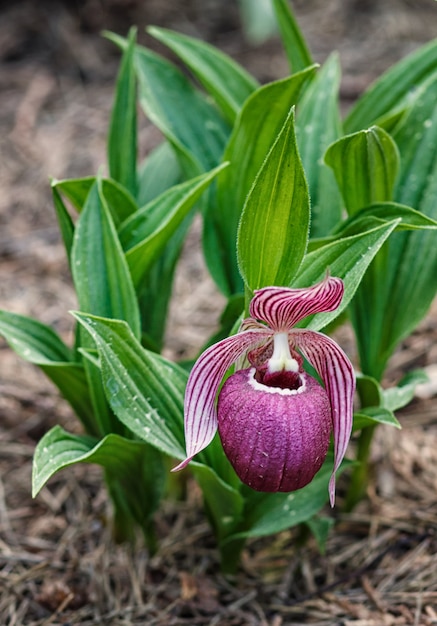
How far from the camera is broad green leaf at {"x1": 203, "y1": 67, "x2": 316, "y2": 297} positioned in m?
1.66

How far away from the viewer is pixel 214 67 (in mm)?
1993

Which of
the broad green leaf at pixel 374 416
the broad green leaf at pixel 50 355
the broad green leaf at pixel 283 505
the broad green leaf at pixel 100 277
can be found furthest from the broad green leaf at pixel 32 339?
the broad green leaf at pixel 374 416

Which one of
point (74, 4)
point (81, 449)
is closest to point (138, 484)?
point (81, 449)

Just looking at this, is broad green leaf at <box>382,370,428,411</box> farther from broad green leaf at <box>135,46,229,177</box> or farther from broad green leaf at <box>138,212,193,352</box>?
broad green leaf at <box>135,46,229,177</box>

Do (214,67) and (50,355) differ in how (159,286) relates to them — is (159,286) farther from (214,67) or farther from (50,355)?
(214,67)

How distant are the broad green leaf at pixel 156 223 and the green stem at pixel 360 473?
0.70 meters

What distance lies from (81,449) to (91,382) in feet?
0.48

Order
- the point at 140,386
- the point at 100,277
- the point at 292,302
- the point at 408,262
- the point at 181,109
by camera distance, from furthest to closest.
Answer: the point at 181,109 → the point at 408,262 → the point at 100,277 → the point at 140,386 → the point at 292,302

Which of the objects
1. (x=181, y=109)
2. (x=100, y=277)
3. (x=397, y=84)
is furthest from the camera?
(x=181, y=109)

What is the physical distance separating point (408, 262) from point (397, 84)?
0.50 m

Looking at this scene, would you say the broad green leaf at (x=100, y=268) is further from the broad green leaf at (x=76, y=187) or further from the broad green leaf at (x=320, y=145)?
the broad green leaf at (x=320, y=145)

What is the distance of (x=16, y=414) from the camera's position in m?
2.41

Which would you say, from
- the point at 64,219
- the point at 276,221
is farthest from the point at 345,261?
the point at 64,219

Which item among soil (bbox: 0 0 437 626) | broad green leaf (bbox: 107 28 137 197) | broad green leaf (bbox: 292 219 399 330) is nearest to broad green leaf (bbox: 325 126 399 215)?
broad green leaf (bbox: 292 219 399 330)
